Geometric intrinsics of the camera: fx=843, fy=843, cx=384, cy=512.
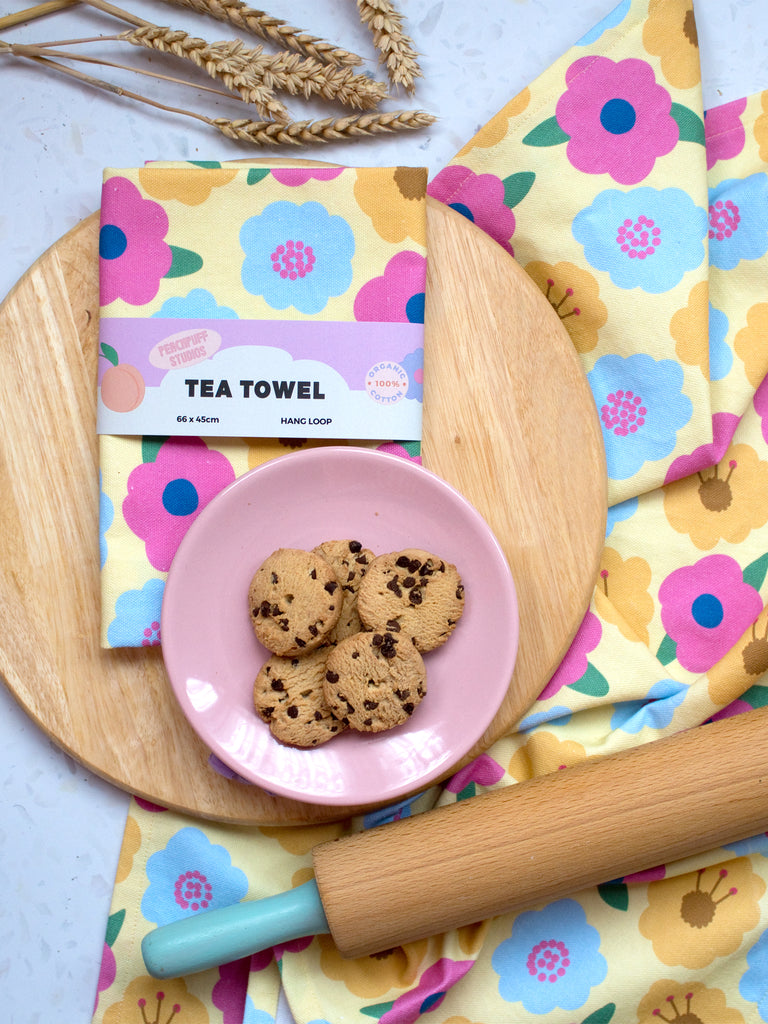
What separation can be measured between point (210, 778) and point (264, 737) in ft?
0.35

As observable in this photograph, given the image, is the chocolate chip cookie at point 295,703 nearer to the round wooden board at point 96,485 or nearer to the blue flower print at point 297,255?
the round wooden board at point 96,485

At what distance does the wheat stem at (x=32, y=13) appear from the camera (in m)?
1.17

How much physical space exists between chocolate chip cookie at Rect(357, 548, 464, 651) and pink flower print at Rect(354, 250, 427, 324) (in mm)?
290

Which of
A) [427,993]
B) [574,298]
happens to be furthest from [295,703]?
[574,298]

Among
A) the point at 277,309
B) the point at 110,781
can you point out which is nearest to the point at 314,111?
the point at 277,309

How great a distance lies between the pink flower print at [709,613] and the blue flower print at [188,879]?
659mm

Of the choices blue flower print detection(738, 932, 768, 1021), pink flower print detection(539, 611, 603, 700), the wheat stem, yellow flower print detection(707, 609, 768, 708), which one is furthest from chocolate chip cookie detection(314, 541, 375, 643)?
the wheat stem

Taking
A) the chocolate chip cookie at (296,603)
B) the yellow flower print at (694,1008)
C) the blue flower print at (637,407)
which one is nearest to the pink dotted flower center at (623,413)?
the blue flower print at (637,407)

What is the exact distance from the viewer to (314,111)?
1209 millimetres

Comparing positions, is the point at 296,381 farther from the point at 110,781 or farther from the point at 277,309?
the point at 110,781

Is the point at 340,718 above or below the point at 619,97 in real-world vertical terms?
below

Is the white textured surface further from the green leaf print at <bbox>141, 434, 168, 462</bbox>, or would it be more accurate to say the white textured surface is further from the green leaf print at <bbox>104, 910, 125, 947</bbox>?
the green leaf print at <bbox>141, 434, 168, 462</bbox>

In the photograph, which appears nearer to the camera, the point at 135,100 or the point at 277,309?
the point at 277,309

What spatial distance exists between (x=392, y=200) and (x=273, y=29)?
1.11 feet
